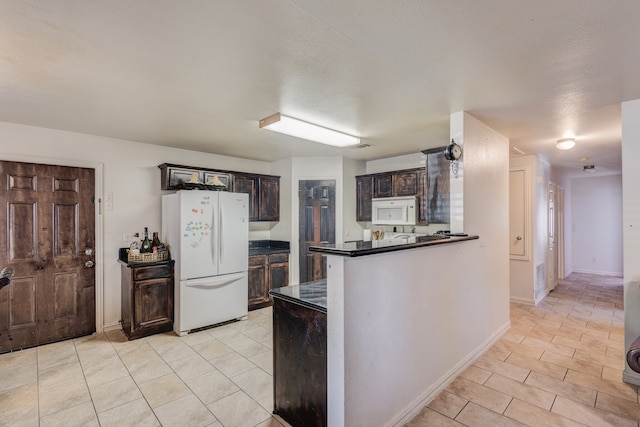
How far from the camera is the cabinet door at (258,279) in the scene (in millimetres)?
4621

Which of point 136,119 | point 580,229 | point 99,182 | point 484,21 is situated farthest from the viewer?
point 580,229

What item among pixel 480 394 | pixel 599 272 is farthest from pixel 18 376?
pixel 599 272

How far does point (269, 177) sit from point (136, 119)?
2.36m

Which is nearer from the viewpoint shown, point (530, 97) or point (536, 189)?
point (530, 97)

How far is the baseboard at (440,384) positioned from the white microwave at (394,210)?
1850mm

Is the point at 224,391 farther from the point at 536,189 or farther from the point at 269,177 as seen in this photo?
the point at 536,189

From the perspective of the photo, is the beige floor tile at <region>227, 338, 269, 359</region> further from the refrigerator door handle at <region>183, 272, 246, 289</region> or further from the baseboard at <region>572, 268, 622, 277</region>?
the baseboard at <region>572, 268, 622, 277</region>

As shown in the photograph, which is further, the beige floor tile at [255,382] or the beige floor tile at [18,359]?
the beige floor tile at [18,359]

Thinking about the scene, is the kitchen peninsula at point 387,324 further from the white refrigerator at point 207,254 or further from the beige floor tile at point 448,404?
the white refrigerator at point 207,254

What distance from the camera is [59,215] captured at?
3.55 meters

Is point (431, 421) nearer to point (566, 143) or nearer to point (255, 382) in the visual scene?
point (255, 382)

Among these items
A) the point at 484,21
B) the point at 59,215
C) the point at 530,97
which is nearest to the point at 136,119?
the point at 59,215

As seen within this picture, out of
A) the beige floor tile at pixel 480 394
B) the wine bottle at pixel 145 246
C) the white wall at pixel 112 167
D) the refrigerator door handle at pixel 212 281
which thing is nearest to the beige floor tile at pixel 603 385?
the beige floor tile at pixel 480 394

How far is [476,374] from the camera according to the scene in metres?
2.78
